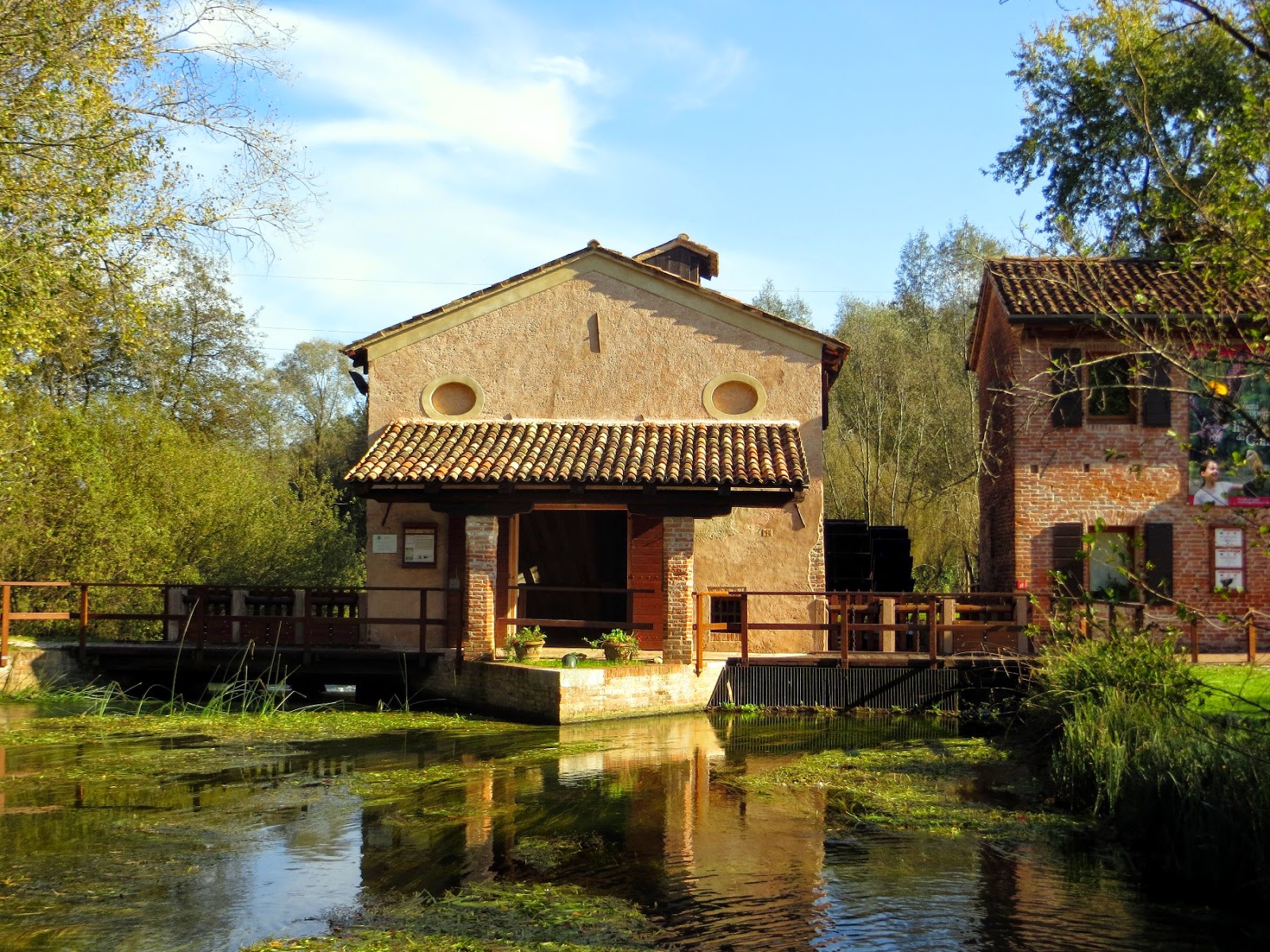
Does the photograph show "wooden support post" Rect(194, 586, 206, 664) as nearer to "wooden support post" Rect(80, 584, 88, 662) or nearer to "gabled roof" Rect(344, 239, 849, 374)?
"wooden support post" Rect(80, 584, 88, 662)

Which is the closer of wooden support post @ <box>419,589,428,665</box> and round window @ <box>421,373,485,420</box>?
wooden support post @ <box>419,589,428,665</box>

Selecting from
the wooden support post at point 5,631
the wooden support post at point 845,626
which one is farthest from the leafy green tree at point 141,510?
the wooden support post at point 845,626

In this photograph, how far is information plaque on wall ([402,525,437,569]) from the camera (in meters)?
18.9

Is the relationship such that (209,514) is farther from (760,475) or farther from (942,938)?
(942,938)

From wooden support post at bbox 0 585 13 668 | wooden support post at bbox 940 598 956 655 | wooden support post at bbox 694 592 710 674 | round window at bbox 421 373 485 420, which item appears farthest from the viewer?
round window at bbox 421 373 485 420

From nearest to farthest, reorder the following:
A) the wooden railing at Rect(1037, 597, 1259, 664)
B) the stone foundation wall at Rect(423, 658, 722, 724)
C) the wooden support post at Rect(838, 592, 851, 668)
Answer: the wooden railing at Rect(1037, 597, 1259, 664), the stone foundation wall at Rect(423, 658, 722, 724), the wooden support post at Rect(838, 592, 851, 668)

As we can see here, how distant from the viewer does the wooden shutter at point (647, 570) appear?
18.4 m


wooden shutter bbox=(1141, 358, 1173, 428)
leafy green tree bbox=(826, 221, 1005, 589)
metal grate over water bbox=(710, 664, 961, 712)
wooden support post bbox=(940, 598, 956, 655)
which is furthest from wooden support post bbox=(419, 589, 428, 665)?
leafy green tree bbox=(826, 221, 1005, 589)

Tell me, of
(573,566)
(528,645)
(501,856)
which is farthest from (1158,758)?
(573,566)

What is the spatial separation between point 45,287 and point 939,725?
1205cm

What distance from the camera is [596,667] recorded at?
52.0 feet

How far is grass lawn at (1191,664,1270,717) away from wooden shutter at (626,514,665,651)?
24.7 ft

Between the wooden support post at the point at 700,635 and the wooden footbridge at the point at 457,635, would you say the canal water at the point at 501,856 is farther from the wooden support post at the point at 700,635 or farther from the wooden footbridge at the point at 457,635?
the wooden footbridge at the point at 457,635

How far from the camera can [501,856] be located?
352 inches
